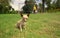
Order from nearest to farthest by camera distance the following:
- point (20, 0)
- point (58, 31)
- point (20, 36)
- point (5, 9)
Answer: point (20, 36), point (58, 31), point (5, 9), point (20, 0)

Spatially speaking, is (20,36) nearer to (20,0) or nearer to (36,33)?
(36,33)

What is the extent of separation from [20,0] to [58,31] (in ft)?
108

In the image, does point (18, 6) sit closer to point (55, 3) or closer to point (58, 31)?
point (55, 3)

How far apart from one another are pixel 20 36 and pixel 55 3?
29.1 m

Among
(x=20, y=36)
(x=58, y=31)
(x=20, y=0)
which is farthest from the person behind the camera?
(x=20, y=0)

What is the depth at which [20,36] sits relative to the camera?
36.6ft

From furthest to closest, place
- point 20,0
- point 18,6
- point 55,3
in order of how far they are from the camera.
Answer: point 20,0
point 18,6
point 55,3

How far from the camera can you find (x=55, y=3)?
130 feet

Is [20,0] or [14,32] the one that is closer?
[14,32]

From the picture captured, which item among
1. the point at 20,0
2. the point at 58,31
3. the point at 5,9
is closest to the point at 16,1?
the point at 20,0

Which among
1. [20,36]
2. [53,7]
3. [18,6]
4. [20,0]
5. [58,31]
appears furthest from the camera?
[20,0]

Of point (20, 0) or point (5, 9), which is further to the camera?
point (20, 0)

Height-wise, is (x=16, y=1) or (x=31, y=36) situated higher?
(x=31, y=36)

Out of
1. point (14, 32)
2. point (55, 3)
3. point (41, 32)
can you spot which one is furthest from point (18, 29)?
point (55, 3)
